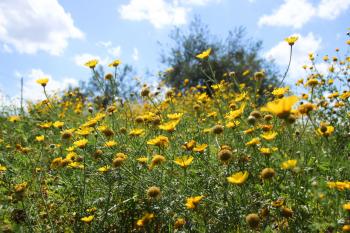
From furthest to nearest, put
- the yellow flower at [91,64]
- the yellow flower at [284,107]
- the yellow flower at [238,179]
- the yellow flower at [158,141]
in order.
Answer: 1. the yellow flower at [91,64]
2. the yellow flower at [158,141]
3. the yellow flower at [238,179]
4. the yellow flower at [284,107]

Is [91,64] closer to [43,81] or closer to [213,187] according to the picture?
[43,81]

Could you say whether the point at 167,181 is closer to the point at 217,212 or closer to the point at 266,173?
the point at 217,212

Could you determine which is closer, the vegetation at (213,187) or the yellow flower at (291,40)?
the vegetation at (213,187)

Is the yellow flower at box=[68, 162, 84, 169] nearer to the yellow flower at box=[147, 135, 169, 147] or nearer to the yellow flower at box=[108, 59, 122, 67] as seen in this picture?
the yellow flower at box=[147, 135, 169, 147]

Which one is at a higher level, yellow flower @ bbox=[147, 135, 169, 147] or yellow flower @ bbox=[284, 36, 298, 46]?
yellow flower @ bbox=[284, 36, 298, 46]

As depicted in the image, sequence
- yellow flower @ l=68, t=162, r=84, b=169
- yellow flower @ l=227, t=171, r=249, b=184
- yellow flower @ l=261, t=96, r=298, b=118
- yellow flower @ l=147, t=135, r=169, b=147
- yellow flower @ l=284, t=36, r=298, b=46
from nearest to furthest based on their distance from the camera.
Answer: yellow flower @ l=261, t=96, r=298, b=118 → yellow flower @ l=227, t=171, r=249, b=184 → yellow flower @ l=147, t=135, r=169, b=147 → yellow flower @ l=68, t=162, r=84, b=169 → yellow flower @ l=284, t=36, r=298, b=46

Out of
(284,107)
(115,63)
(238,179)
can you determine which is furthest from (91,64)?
(284,107)

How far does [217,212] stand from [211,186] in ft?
0.94

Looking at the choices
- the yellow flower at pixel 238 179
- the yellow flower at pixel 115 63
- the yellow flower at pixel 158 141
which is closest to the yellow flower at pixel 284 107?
the yellow flower at pixel 238 179

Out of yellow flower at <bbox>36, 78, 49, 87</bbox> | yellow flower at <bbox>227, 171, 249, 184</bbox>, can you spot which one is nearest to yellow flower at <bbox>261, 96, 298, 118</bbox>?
yellow flower at <bbox>227, 171, 249, 184</bbox>

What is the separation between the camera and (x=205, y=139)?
356cm

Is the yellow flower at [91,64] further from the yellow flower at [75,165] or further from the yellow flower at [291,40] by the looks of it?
the yellow flower at [291,40]

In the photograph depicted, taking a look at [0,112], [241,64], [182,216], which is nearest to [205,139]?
[182,216]

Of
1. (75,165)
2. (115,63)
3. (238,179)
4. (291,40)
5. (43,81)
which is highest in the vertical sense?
(115,63)
